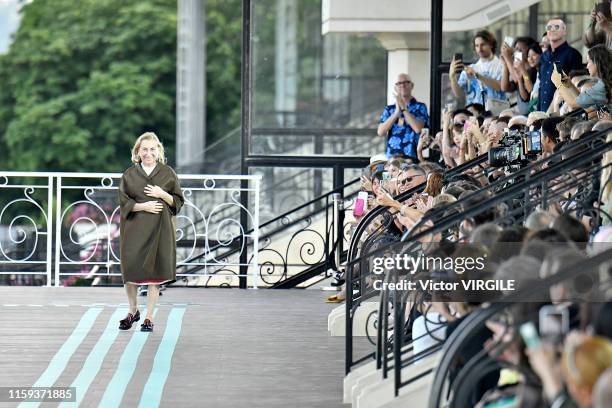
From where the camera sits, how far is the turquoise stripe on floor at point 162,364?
8.78m

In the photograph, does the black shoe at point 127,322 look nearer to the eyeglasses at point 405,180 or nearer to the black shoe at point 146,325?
the black shoe at point 146,325

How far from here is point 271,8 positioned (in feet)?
52.4

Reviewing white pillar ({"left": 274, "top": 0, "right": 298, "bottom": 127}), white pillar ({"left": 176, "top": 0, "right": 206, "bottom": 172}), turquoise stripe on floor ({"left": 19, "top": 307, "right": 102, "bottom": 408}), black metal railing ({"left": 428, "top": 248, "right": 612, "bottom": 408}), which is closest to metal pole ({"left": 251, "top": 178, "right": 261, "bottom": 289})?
white pillar ({"left": 274, "top": 0, "right": 298, "bottom": 127})

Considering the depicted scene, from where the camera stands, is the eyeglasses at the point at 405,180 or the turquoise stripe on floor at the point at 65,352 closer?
the turquoise stripe on floor at the point at 65,352

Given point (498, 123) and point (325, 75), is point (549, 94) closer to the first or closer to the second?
point (498, 123)

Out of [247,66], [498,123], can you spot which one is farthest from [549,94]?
[247,66]

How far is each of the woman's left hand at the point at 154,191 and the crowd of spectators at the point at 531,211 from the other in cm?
163

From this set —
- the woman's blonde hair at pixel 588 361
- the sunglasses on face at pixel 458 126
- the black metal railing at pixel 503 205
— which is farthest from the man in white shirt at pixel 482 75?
the woman's blonde hair at pixel 588 361

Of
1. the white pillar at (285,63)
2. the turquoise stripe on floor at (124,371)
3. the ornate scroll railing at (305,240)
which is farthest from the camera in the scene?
the white pillar at (285,63)

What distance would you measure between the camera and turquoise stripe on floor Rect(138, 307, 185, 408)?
108 inches

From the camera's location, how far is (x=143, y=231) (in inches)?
443

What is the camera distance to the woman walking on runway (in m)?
11.2

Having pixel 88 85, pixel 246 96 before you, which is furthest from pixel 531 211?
pixel 88 85

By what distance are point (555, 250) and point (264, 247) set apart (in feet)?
30.1
